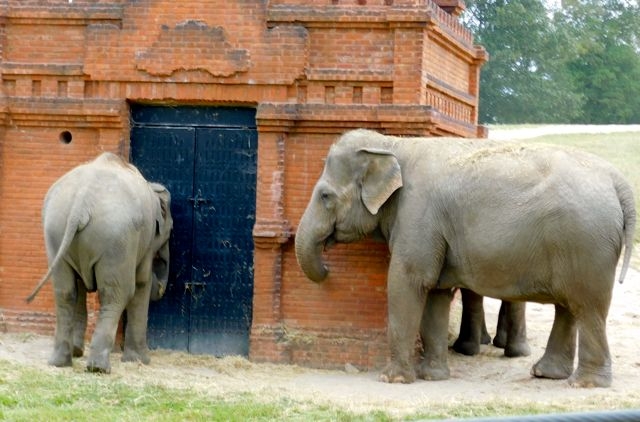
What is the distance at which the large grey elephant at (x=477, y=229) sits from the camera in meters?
10.4

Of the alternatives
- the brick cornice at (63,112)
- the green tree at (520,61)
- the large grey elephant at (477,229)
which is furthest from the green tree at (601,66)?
the large grey elephant at (477,229)

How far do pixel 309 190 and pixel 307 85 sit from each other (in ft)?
3.28

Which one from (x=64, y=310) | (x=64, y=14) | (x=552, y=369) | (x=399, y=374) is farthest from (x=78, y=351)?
(x=552, y=369)

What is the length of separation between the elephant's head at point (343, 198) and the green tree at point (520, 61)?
36.9 meters

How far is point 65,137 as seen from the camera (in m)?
12.6

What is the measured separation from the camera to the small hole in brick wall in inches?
495

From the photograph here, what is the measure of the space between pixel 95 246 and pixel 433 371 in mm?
3165

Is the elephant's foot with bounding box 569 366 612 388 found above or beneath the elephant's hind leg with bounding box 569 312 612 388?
beneath

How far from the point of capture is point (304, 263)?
37.5 feet

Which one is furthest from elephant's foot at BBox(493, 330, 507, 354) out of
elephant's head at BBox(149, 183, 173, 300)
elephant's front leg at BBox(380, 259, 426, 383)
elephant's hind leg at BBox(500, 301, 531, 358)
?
elephant's head at BBox(149, 183, 173, 300)

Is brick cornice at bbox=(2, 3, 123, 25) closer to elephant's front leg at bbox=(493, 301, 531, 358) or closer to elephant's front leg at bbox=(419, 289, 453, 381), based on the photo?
elephant's front leg at bbox=(419, 289, 453, 381)

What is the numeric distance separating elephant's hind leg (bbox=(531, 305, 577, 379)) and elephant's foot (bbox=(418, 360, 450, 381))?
780 mm

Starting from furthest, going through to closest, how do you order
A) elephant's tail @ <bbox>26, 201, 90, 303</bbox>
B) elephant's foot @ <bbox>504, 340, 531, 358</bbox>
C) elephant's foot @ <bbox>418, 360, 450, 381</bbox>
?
1. elephant's foot @ <bbox>504, 340, 531, 358</bbox>
2. elephant's foot @ <bbox>418, 360, 450, 381</bbox>
3. elephant's tail @ <bbox>26, 201, 90, 303</bbox>

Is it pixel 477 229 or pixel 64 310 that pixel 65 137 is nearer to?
pixel 64 310
